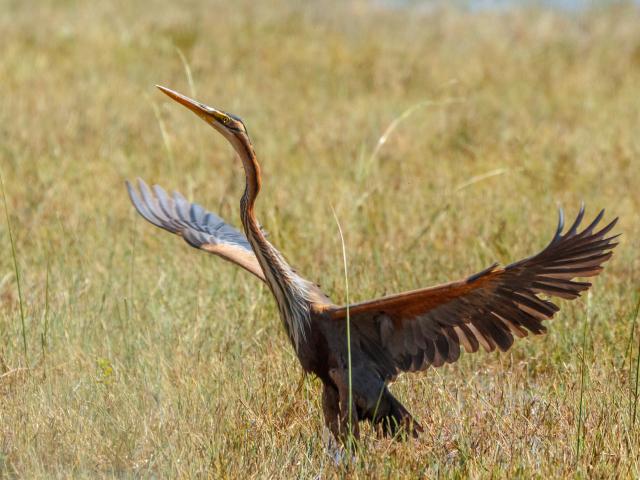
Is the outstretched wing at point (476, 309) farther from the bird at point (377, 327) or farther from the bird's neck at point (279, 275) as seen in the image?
the bird's neck at point (279, 275)

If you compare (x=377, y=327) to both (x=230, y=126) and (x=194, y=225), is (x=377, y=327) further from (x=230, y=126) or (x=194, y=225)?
(x=194, y=225)

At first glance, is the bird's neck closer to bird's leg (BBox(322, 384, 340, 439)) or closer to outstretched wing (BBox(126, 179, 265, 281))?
bird's leg (BBox(322, 384, 340, 439))

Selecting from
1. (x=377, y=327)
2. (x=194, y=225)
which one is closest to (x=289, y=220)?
(x=194, y=225)

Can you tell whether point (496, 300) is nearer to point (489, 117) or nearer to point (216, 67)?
point (489, 117)

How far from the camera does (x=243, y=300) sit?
4.97 meters

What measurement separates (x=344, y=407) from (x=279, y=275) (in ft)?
1.55

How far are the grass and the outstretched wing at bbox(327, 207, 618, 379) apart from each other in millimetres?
300

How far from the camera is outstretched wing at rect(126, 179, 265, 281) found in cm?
436

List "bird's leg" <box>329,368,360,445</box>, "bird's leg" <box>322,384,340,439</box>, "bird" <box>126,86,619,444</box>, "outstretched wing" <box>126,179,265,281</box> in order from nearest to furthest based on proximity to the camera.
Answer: "bird" <box>126,86,619,444</box>, "bird's leg" <box>329,368,360,445</box>, "bird's leg" <box>322,384,340,439</box>, "outstretched wing" <box>126,179,265,281</box>

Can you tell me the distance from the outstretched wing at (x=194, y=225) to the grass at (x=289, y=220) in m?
0.33

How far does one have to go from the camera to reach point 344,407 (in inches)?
144

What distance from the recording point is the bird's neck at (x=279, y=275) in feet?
12.2

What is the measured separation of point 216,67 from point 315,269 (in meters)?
4.89

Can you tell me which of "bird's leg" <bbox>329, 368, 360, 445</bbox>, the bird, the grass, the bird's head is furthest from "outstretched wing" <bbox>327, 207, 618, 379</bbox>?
the bird's head
